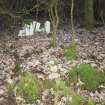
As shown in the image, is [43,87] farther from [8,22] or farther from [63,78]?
[8,22]

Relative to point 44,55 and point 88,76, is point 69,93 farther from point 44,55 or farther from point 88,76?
point 44,55

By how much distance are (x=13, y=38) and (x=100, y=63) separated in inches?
Answer: 258

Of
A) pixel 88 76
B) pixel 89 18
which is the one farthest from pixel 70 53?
pixel 89 18

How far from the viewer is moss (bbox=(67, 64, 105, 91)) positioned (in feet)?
34.3

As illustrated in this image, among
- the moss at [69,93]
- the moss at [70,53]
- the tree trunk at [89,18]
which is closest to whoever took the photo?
the moss at [69,93]

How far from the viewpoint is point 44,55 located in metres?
13.2

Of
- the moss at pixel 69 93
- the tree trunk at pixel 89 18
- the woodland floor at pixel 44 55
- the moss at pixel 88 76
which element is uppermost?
the tree trunk at pixel 89 18

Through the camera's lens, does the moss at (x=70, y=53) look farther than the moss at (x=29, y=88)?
Yes

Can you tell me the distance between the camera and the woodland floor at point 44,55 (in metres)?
11.0

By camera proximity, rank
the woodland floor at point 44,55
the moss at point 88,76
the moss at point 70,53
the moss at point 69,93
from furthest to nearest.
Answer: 1. the moss at point 70,53
2. the woodland floor at point 44,55
3. the moss at point 88,76
4. the moss at point 69,93

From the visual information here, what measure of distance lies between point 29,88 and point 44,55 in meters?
3.48

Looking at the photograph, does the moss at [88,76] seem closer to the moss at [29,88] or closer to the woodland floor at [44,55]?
the woodland floor at [44,55]

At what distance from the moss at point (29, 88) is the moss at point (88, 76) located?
1.20 metres

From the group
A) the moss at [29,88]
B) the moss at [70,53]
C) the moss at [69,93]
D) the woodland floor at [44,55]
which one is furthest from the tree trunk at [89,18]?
the moss at [29,88]
